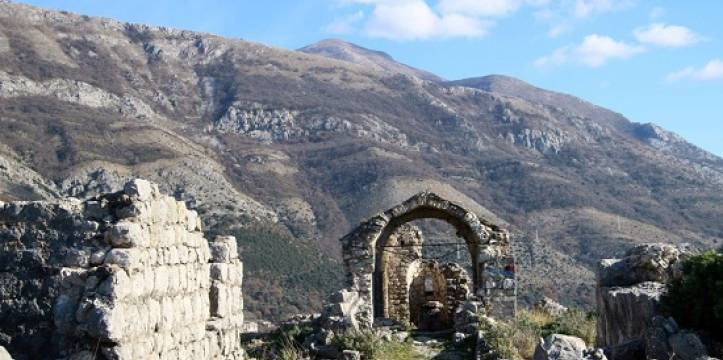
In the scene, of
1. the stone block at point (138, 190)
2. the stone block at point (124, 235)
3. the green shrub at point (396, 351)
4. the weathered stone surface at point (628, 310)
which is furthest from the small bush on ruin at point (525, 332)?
the stone block at point (124, 235)

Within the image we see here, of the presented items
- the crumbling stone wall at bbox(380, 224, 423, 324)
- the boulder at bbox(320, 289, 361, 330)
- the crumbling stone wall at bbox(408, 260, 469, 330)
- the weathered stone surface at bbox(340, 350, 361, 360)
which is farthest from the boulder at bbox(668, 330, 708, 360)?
the crumbling stone wall at bbox(408, 260, 469, 330)

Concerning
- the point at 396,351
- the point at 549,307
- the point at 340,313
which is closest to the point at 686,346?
the point at 396,351

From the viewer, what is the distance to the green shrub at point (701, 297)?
8.23 meters

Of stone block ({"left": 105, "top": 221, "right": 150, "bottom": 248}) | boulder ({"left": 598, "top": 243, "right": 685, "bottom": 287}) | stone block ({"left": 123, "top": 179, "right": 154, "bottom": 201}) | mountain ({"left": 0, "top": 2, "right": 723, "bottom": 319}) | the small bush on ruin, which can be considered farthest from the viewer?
mountain ({"left": 0, "top": 2, "right": 723, "bottom": 319})

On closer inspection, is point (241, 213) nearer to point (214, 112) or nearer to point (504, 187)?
point (504, 187)

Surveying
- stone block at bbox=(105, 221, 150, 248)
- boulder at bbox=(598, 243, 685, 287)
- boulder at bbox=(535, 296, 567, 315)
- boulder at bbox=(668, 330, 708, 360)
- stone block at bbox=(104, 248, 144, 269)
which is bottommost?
boulder at bbox=(535, 296, 567, 315)

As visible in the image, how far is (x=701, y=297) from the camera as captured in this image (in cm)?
842

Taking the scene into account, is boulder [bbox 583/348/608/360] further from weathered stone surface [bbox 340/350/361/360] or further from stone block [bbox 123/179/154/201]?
weathered stone surface [bbox 340/350/361/360]

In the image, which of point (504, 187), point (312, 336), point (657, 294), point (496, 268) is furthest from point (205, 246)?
point (504, 187)

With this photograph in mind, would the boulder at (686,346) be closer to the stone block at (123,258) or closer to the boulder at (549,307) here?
the stone block at (123,258)

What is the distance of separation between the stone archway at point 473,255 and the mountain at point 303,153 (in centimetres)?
1865

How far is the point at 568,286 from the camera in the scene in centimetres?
5478

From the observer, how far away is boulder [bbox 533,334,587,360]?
720 cm

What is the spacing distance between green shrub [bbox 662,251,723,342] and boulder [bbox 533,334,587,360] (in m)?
1.68
